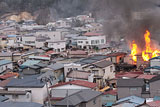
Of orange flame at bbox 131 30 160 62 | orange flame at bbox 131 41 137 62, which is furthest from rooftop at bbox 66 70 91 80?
orange flame at bbox 131 41 137 62

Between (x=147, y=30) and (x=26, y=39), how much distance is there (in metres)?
10.9

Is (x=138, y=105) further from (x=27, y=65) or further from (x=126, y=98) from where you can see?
(x=27, y=65)

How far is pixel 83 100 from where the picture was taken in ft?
38.2

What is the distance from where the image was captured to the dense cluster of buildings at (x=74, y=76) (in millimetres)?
12641

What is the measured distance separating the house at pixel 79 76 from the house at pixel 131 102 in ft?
11.9

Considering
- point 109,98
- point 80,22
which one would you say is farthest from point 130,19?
point 80,22

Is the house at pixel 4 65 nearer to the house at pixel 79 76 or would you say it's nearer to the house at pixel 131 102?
the house at pixel 79 76

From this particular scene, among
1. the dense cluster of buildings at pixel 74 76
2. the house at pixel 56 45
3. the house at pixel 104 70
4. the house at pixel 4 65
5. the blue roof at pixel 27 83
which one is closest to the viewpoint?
the dense cluster of buildings at pixel 74 76

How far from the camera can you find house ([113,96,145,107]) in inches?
474

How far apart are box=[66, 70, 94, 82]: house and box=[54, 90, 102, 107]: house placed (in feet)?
12.2

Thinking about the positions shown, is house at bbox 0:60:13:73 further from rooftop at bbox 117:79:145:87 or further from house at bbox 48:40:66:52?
rooftop at bbox 117:79:145:87

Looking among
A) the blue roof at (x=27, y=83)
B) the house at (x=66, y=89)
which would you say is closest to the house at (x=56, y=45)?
the blue roof at (x=27, y=83)

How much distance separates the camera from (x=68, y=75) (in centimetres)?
1714

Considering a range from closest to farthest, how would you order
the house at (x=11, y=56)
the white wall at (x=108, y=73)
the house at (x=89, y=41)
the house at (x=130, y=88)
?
1. the house at (x=130, y=88)
2. the white wall at (x=108, y=73)
3. the house at (x=11, y=56)
4. the house at (x=89, y=41)
